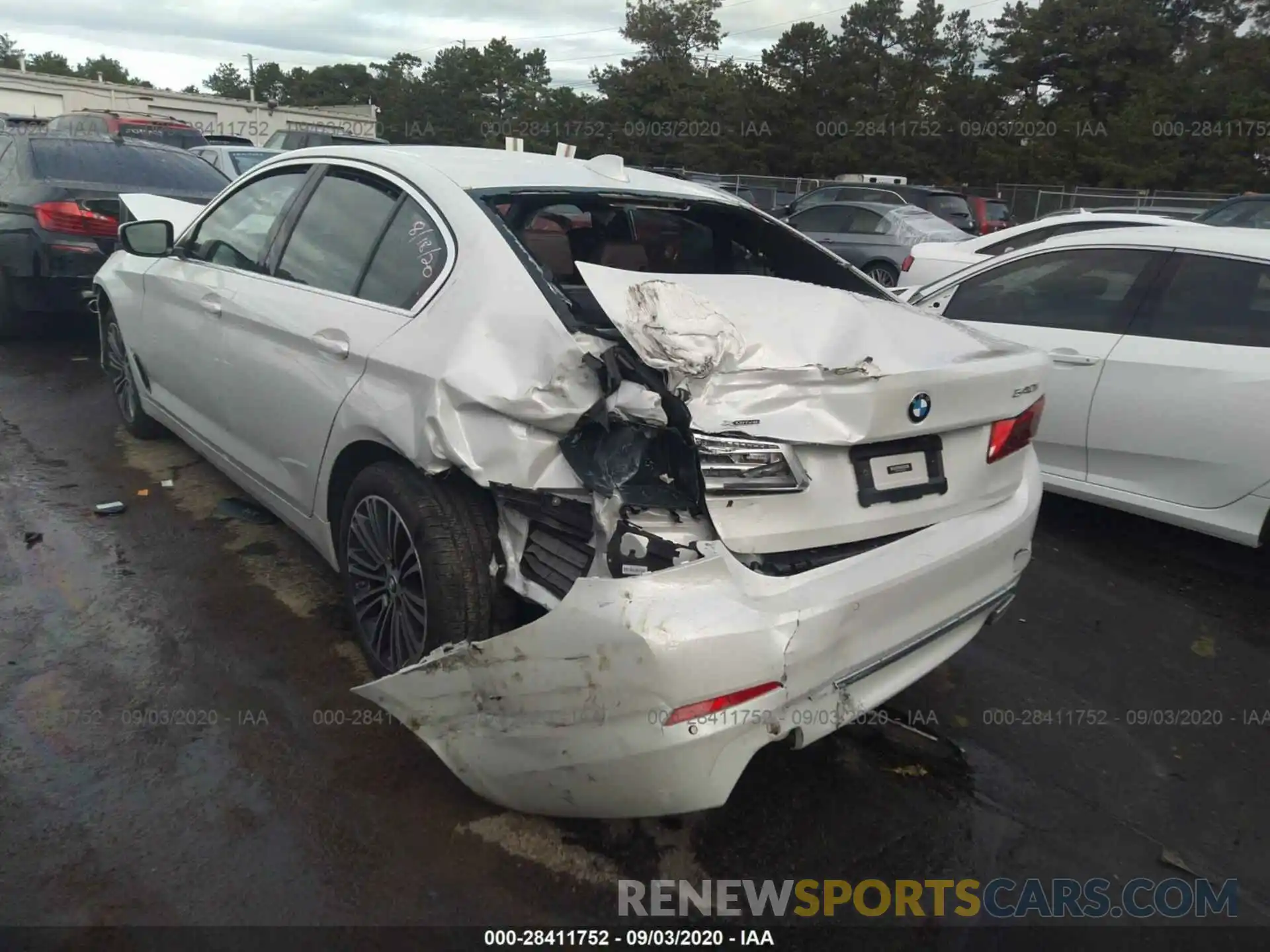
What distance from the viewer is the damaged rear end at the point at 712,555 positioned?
7.06 feet

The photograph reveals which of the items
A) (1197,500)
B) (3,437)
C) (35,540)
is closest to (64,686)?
(35,540)

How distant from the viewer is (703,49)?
6341 centimetres

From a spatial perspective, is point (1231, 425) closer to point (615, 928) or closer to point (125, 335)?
point (615, 928)

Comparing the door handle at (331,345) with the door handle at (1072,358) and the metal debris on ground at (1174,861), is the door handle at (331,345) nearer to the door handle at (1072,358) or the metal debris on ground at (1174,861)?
the metal debris on ground at (1174,861)

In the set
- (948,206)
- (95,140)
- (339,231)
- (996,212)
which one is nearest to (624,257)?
(339,231)

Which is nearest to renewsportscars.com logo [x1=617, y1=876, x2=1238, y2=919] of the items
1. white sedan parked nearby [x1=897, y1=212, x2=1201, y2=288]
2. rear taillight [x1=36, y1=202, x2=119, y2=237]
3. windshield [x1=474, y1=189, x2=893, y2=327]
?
windshield [x1=474, y1=189, x2=893, y2=327]

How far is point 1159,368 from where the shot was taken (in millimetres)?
4410

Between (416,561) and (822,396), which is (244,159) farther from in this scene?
(822,396)

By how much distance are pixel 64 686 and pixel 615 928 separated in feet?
6.83

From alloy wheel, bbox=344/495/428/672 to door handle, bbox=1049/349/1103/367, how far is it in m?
3.30

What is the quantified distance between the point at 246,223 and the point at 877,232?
425 inches

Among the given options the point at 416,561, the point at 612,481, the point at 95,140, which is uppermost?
the point at 95,140

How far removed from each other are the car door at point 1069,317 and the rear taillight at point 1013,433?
1835 millimetres

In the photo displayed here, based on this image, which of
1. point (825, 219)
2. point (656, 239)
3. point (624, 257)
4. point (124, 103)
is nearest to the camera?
point (624, 257)
